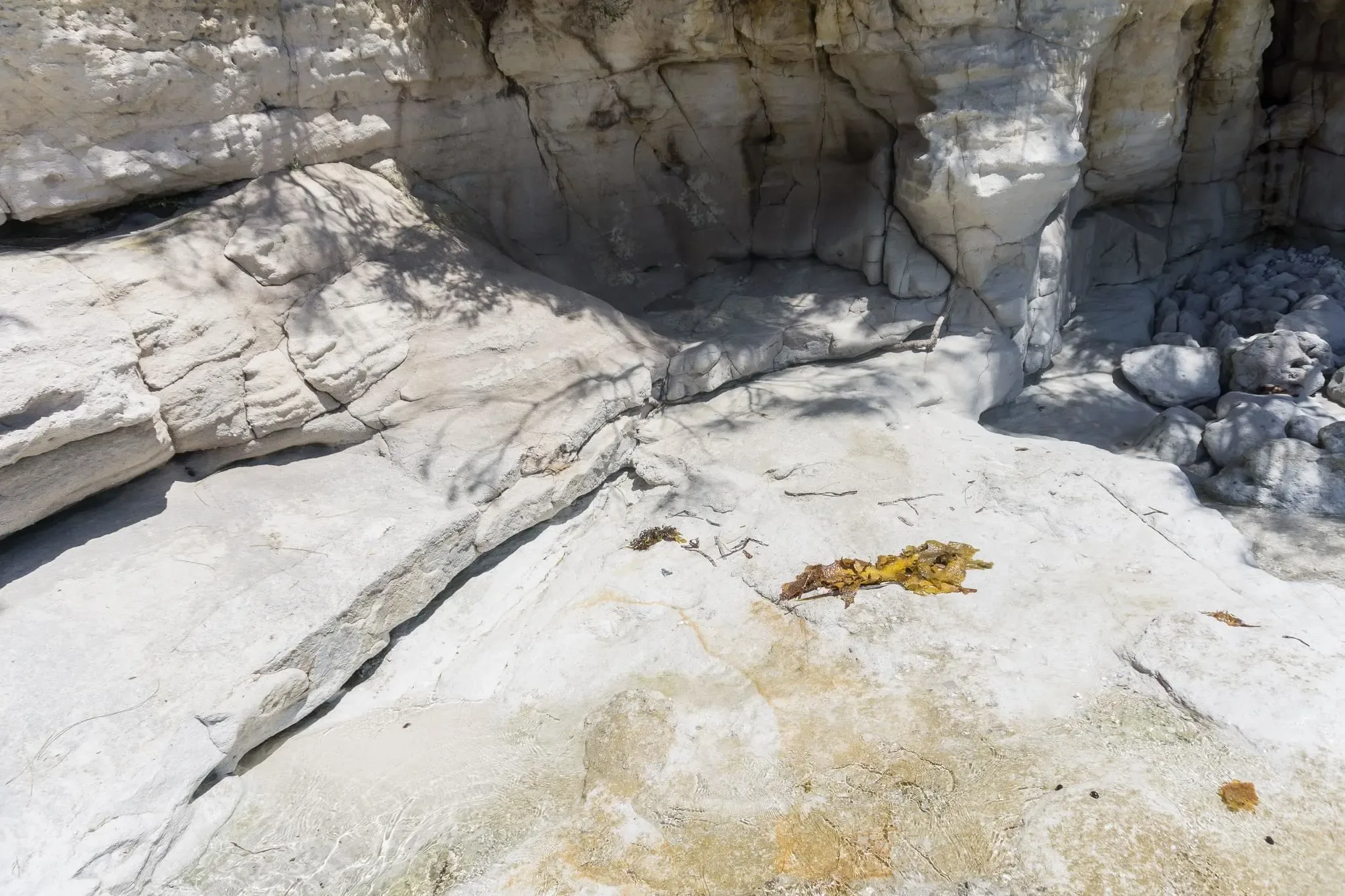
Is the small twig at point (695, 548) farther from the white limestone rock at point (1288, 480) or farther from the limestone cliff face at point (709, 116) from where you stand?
the white limestone rock at point (1288, 480)

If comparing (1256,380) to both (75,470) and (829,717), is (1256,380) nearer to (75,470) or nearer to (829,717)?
(829,717)

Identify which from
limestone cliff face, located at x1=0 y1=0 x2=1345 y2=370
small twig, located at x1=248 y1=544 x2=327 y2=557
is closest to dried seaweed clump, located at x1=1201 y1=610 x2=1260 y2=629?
limestone cliff face, located at x1=0 y1=0 x2=1345 y2=370

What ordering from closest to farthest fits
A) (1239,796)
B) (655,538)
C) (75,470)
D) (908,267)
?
1. (1239,796)
2. (75,470)
3. (655,538)
4. (908,267)

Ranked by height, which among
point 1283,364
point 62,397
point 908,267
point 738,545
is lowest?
point 738,545

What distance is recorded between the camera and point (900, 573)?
3693 mm

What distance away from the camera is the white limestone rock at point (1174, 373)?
575 centimetres

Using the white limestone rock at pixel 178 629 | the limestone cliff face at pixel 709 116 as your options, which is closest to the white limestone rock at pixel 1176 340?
the limestone cliff face at pixel 709 116

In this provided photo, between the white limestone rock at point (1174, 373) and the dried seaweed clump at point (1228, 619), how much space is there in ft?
9.26

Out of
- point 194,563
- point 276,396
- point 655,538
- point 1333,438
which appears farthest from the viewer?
point 1333,438

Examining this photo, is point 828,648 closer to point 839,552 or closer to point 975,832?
point 839,552

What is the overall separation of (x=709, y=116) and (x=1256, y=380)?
3.76 meters

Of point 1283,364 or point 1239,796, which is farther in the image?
point 1283,364

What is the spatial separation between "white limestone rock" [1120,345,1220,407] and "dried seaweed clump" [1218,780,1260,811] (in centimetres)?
365

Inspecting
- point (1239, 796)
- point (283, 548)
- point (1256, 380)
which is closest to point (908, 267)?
point (1256, 380)
